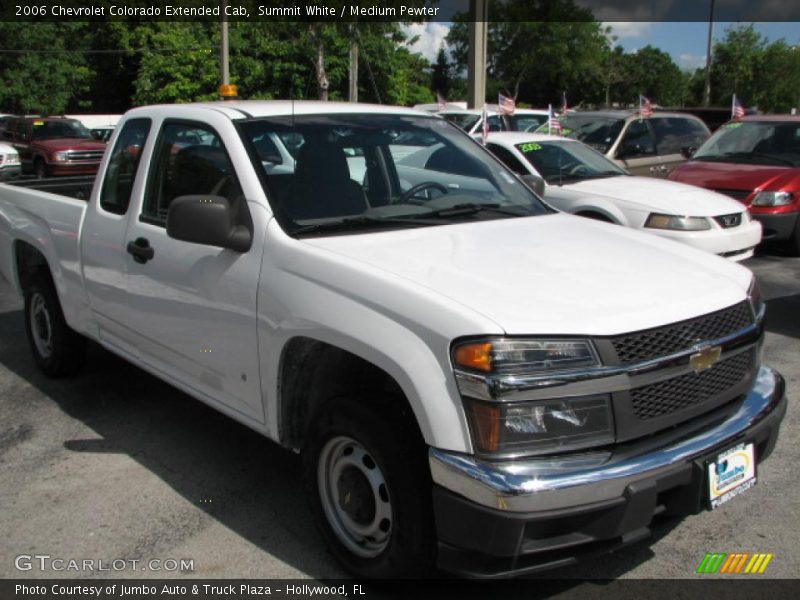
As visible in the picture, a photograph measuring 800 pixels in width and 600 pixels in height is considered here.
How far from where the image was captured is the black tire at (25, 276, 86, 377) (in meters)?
5.46

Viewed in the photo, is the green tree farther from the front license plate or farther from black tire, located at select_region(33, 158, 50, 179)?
the front license plate

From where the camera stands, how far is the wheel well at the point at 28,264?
5.56 m

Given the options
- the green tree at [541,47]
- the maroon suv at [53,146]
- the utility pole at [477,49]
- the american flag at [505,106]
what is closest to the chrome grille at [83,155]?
the maroon suv at [53,146]

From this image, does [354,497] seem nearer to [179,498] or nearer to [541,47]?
[179,498]

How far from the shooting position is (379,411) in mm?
2934

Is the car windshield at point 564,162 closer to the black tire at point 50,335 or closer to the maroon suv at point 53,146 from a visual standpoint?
the black tire at point 50,335

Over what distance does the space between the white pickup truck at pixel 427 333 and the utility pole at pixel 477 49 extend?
422 inches

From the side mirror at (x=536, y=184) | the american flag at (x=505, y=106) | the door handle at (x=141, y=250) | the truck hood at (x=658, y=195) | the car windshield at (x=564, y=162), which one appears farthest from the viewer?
the american flag at (x=505, y=106)

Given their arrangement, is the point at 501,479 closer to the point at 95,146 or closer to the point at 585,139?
A: the point at 585,139

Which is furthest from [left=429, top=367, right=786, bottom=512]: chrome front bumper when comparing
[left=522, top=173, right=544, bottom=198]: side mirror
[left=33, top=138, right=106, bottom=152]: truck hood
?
[left=33, top=138, right=106, bottom=152]: truck hood

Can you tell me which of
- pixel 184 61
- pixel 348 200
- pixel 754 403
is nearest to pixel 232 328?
pixel 348 200

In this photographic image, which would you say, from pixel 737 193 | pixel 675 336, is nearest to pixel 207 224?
pixel 675 336

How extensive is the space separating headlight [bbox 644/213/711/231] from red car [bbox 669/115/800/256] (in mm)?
2080

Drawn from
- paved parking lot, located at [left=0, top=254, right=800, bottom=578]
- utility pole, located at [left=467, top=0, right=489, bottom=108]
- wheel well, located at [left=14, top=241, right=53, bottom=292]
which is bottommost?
paved parking lot, located at [left=0, top=254, right=800, bottom=578]
